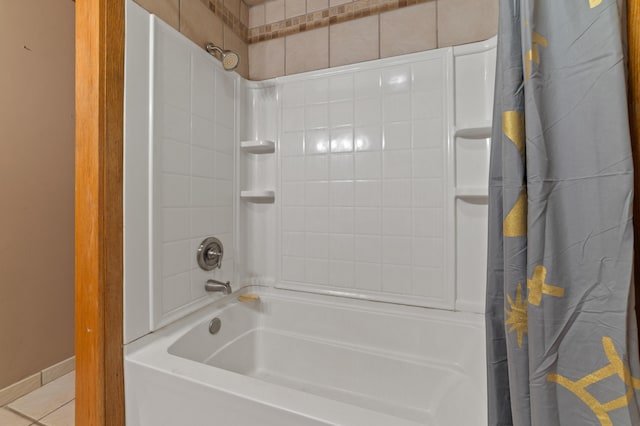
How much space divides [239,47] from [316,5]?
50 cm

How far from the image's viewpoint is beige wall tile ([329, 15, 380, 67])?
1507 millimetres

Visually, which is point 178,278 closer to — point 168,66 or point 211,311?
point 211,311

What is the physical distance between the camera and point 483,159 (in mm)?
1301

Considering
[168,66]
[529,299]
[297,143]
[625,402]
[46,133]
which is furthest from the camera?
[46,133]

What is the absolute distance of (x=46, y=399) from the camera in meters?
1.56

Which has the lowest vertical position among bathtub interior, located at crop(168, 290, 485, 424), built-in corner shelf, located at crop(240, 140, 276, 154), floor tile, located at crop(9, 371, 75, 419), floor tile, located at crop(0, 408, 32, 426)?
floor tile, located at crop(9, 371, 75, 419)

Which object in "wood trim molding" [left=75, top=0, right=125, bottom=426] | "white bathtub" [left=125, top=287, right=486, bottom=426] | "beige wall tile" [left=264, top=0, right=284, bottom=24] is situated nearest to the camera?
"white bathtub" [left=125, top=287, right=486, bottom=426]

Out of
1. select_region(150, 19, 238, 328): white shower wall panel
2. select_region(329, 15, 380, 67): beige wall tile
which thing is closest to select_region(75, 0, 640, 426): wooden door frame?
select_region(150, 19, 238, 328): white shower wall panel

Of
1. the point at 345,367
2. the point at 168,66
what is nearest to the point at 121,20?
the point at 168,66

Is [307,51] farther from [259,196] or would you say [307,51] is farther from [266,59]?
[259,196]

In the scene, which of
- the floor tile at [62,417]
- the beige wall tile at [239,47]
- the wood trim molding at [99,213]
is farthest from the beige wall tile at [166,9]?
the floor tile at [62,417]

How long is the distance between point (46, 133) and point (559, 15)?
2425 mm

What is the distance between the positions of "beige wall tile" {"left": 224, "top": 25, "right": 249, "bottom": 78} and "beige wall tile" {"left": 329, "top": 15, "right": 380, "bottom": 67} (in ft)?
1.79

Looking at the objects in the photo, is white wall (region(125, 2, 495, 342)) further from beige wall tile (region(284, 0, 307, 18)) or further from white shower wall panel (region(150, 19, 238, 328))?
beige wall tile (region(284, 0, 307, 18))
